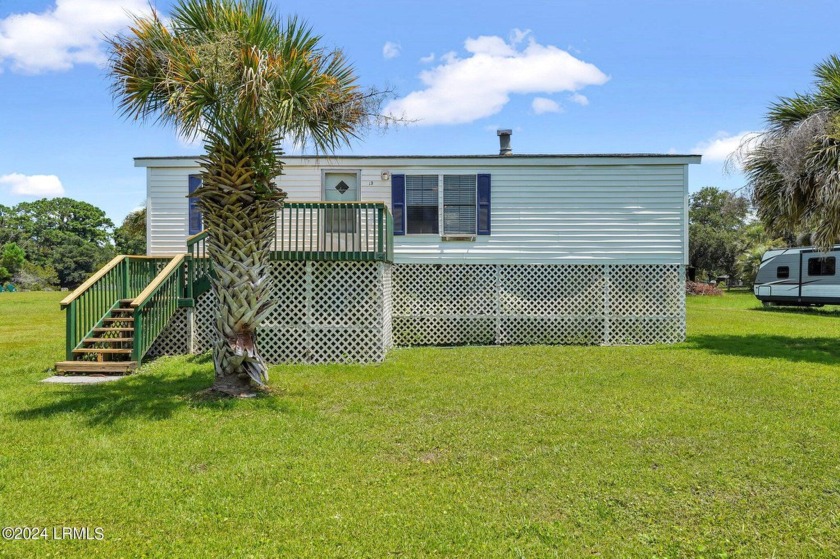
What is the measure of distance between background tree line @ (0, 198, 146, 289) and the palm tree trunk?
147 feet

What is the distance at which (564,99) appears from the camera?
437 inches

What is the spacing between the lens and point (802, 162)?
983cm

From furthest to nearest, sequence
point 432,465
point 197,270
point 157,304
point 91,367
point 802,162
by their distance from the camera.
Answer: point 802,162 < point 197,270 < point 157,304 < point 91,367 < point 432,465

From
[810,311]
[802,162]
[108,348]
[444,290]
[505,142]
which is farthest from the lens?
[810,311]

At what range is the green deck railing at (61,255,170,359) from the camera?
309 inches

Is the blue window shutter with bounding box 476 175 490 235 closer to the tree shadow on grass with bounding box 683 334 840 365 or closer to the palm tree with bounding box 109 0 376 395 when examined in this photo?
the tree shadow on grass with bounding box 683 334 840 365

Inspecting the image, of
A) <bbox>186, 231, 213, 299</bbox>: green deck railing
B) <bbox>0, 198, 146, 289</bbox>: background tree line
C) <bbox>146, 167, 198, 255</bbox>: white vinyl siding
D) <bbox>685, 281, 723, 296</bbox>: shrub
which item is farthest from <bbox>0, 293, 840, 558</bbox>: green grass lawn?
<bbox>0, 198, 146, 289</bbox>: background tree line

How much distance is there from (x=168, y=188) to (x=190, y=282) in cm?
287

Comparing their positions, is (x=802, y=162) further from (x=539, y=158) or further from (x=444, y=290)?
(x=444, y=290)

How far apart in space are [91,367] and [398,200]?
20.5ft

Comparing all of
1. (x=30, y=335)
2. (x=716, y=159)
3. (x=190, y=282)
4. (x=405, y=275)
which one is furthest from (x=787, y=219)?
(x=30, y=335)

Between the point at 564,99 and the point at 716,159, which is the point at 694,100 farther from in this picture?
the point at 564,99

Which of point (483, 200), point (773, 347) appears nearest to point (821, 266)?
point (773, 347)

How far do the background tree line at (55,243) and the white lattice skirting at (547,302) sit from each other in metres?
42.6
